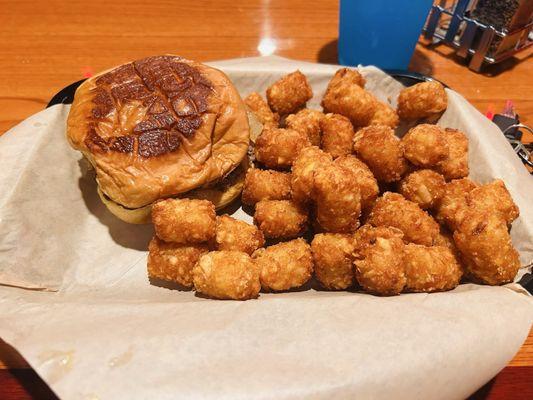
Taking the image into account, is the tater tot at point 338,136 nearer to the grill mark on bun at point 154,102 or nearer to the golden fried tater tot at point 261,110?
the golden fried tater tot at point 261,110

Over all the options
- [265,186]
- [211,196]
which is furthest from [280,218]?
[211,196]

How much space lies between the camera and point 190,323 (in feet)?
3.64

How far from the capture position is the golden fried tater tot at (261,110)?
1752mm

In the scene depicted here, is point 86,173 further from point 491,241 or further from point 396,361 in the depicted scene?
point 491,241

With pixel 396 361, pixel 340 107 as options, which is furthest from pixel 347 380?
pixel 340 107

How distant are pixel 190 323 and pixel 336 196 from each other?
0.54 m

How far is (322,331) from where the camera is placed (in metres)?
1.08

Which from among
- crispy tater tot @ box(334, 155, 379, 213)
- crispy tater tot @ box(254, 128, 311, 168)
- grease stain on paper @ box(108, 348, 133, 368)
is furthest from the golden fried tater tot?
grease stain on paper @ box(108, 348, 133, 368)

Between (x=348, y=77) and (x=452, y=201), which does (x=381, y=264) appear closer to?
(x=452, y=201)

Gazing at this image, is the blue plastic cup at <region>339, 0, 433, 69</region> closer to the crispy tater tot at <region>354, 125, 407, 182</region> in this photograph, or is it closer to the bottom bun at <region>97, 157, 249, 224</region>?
the crispy tater tot at <region>354, 125, 407, 182</region>

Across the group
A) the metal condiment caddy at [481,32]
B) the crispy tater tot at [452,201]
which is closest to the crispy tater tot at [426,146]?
the crispy tater tot at [452,201]

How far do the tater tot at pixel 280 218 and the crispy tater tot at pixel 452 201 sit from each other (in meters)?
0.47

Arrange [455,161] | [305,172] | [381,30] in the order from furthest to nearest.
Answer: [381,30]
[455,161]
[305,172]

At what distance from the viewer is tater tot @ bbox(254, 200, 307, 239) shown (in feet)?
4.67
